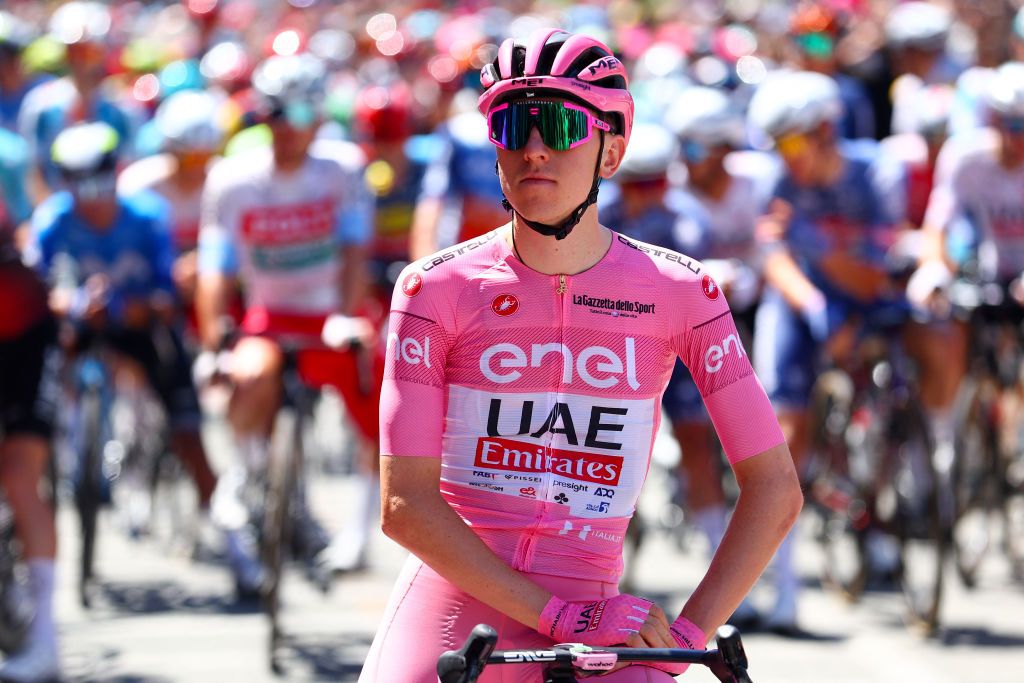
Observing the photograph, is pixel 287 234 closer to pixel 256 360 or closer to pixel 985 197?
pixel 256 360

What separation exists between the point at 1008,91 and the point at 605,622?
19.2 ft

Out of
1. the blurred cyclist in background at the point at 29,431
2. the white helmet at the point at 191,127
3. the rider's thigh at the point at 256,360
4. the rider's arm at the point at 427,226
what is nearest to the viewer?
the blurred cyclist in background at the point at 29,431

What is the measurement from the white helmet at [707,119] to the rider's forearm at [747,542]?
524cm

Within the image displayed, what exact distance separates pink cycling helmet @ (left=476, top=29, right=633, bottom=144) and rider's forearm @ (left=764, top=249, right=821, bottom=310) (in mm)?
4896

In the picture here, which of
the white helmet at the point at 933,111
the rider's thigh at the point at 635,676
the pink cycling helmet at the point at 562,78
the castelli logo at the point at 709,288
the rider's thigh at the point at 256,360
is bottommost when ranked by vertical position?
the rider's thigh at the point at 635,676

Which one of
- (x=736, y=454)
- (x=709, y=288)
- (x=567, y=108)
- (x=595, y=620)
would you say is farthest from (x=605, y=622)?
(x=567, y=108)

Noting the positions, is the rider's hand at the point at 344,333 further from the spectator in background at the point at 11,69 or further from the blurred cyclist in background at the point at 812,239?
the spectator in background at the point at 11,69

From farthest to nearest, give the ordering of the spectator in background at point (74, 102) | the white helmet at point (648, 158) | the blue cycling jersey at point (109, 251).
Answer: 1. the spectator in background at point (74, 102)
2. the blue cycling jersey at point (109, 251)
3. the white helmet at point (648, 158)

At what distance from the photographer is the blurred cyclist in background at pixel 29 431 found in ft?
23.9

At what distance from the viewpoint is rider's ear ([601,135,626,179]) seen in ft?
11.8

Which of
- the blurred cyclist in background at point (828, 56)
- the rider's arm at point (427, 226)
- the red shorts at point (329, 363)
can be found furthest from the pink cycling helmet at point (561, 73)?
the blurred cyclist in background at point (828, 56)

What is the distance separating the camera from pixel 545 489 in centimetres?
357

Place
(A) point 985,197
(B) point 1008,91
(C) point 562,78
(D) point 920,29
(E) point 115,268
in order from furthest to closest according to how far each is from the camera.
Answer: (D) point 920,29 < (E) point 115,268 < (A) point 985,197 < (B) point 1008,91 < (C) point 562,78

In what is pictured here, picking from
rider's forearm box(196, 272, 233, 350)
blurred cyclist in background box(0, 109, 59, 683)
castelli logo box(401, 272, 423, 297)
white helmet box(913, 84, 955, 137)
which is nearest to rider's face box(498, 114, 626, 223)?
castelli logo box(401, 272, 423, 297)
